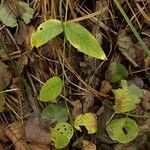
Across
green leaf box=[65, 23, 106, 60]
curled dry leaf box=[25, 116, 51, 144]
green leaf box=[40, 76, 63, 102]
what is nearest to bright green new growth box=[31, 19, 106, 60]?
green leaf box=[65, 23, 106, 60]

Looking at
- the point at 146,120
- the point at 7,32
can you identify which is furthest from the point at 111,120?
the point at 7,32

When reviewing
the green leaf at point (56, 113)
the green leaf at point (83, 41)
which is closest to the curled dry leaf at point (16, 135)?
the green leaf at point (56, 113)

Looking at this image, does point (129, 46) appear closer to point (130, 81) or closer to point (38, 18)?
point (130, 81)

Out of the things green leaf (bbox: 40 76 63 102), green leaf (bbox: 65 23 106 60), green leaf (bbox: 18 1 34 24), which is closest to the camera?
green leaf (bbox: 65 23 106 60)

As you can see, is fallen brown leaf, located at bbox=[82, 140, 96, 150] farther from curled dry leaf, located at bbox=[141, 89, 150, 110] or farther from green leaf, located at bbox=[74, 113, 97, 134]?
curled dry leaf, located at bbox=[141, 89, 150, 110]

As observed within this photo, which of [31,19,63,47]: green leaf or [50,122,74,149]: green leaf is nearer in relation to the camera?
[31,19,63,47]: green leaf

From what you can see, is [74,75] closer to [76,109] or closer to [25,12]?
[76,109]

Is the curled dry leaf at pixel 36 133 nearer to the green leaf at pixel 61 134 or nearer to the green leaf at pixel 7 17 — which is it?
the green leaf at pixel 61 134

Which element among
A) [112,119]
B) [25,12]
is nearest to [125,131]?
[112,119]
